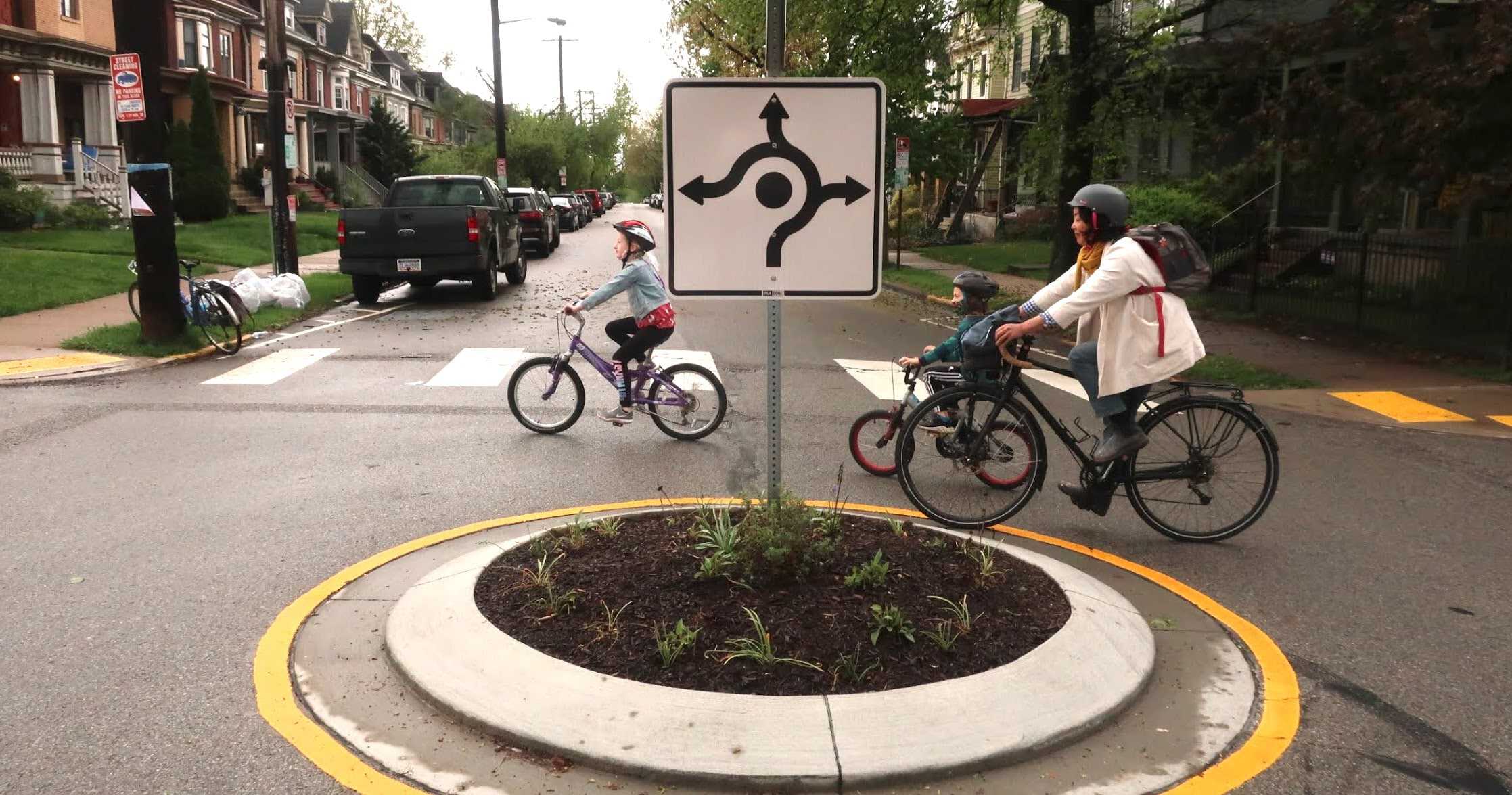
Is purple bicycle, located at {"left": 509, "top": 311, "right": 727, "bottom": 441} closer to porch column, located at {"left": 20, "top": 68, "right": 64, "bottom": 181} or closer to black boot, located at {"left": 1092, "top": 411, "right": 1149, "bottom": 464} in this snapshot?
black boot, located at {"left": 1092, "top": 411, "right": 1149, "bottom": 464}

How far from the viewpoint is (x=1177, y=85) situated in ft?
55.5

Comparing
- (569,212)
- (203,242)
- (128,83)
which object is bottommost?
(203,242)

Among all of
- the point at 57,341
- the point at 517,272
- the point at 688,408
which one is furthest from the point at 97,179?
the point at 688,408

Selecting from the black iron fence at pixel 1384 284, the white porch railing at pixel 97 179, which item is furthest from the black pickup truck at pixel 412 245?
the white porch railing at pixel 97 179

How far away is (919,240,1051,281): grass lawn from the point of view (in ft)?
81.3

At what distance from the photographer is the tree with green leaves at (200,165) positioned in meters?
33.9

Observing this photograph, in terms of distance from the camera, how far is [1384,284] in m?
15.1

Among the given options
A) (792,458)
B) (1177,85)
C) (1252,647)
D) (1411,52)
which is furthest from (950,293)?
(1252,647)

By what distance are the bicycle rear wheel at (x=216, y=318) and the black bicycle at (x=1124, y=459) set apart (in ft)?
29.7

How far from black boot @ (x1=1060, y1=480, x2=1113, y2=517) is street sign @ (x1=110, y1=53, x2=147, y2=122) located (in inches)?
408

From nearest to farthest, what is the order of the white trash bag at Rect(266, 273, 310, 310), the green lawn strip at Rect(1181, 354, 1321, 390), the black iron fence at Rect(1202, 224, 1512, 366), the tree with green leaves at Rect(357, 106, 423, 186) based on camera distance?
the green lawn strip at Rect(1181, 354, 1321, 390) → the black iron fence at Rect(1202, 224, 1512, 366) → the white trash bag at Rect(266, 273, 310, 310) → the tree with green leaves at Rect(357, 106, 423, 186)

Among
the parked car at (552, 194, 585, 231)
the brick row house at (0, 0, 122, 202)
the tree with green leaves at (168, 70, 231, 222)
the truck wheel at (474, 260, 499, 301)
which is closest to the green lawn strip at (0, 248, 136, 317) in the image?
the truck wheel at (474, 260, 499, 301)

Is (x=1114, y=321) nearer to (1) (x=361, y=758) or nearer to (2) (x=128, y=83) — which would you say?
(1) (x=361, y=758)

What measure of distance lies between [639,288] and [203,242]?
2198cm
